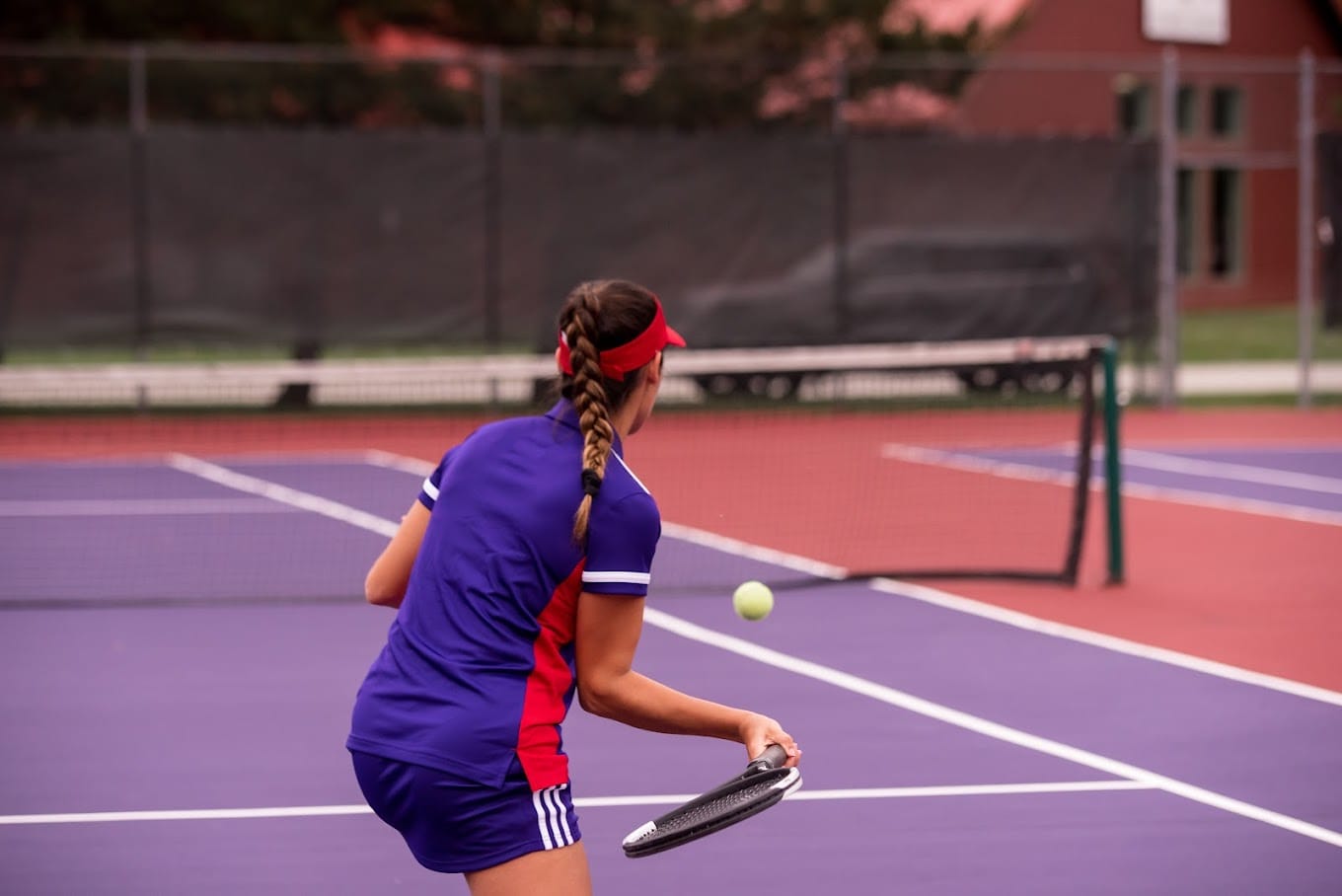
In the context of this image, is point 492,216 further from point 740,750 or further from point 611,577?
point 611,577

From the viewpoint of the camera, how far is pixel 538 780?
318cm

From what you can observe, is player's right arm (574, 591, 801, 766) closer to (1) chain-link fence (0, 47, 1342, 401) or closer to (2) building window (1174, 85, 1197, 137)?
(1) chain-link fence (0, 47, 1342, 401)

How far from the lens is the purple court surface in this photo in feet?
17.0

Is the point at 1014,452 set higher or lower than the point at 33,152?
lower

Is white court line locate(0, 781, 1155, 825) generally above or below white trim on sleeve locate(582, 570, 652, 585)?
below

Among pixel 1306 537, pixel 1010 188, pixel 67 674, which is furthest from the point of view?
pixel 1010 188

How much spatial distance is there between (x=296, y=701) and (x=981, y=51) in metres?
23.9

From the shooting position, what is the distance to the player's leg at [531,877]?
316cm

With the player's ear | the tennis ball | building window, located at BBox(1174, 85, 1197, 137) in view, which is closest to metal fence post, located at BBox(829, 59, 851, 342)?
the tennis ball

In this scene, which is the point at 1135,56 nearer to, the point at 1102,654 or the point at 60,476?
the point at 60,476

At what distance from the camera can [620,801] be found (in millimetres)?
5781

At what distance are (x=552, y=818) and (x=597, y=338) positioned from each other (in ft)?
2.64

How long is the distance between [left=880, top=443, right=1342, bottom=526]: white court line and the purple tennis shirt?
9211 mm

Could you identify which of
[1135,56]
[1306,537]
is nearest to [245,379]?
[1306,537]
